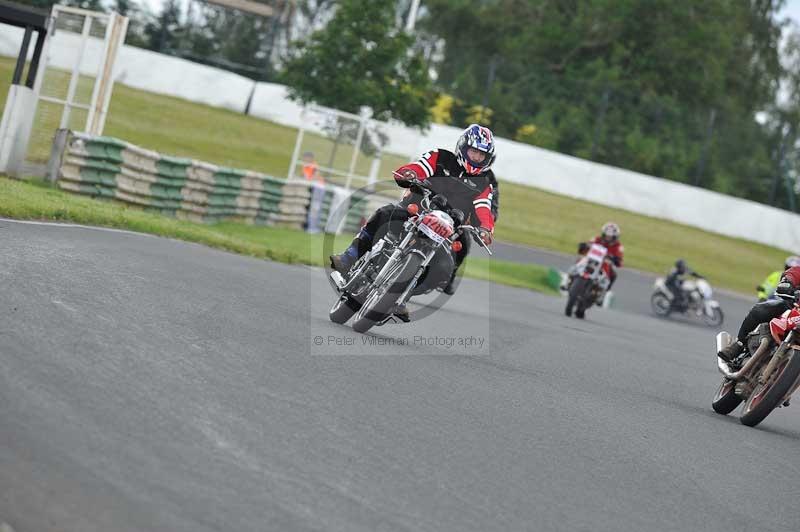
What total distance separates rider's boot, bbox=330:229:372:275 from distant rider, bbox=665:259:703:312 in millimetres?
20157

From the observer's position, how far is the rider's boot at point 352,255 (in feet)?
34.4

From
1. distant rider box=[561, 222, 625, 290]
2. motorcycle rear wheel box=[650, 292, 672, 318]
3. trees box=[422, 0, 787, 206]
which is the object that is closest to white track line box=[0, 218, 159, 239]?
distant rider box=[561, 222, 625, 290]

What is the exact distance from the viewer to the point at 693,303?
98.1ft

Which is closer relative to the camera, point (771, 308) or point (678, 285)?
point (771, 308)

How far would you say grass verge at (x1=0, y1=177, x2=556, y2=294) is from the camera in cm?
1418

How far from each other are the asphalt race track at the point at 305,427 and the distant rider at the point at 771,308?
0.53 metres

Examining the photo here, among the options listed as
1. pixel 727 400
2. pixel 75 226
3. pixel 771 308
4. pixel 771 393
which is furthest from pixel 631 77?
pixel 771 393

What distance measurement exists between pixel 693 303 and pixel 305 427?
24800 millimetres

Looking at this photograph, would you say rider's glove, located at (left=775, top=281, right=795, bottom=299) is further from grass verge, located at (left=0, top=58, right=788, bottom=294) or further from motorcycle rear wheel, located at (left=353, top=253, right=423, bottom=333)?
grass verge, located at (left=0, top=58, right=788, bottom=294)

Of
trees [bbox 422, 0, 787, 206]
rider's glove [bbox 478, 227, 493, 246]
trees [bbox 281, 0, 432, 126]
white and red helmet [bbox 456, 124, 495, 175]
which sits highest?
trees [bbox 422, 0, 787, 206]

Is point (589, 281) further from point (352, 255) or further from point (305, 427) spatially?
point (305, 427)

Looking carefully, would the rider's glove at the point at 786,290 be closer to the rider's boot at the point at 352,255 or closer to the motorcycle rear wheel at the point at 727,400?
the motorcycle rear wheel at the point at 727,400

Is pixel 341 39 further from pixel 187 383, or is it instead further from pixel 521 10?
pixel 521 10

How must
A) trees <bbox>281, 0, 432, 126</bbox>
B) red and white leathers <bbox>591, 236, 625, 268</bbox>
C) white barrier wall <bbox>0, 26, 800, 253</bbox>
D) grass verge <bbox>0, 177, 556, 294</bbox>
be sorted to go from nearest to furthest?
1. grass verge <bbox>0, 177, 556, 294</bbox>
2. red and white leathers <bbox>591, 236, 625, 268</bbox>
3. trees <bbox>281, 0, 432, 126</bbox>
4. white barrier wall <bbox>0, 26, 800, 253</bbox>
